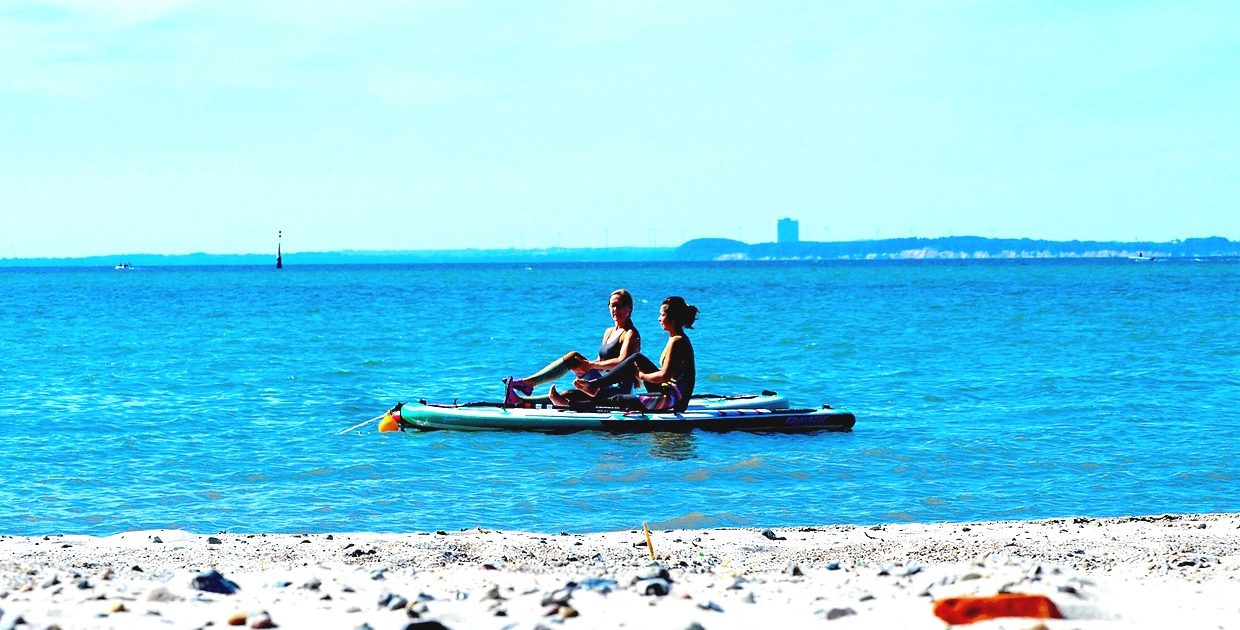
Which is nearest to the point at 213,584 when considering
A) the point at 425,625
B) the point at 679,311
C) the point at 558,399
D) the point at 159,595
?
the point at 159,595

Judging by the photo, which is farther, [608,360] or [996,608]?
[608,360]

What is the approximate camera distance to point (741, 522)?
11.5m

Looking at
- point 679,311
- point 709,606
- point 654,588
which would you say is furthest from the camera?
point 679,311

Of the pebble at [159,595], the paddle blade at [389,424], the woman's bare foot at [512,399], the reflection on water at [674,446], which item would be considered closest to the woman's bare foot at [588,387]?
the woman's bare foot at [512,399]

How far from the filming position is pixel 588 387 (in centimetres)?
1717

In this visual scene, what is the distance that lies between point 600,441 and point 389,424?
2841 millimetres

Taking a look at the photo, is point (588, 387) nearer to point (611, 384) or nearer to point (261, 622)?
point (611, 384)

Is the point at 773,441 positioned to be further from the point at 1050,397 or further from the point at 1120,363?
the point at 1120,363

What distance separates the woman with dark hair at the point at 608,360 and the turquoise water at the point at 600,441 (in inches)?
41.8

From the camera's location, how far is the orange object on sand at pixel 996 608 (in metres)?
6.32

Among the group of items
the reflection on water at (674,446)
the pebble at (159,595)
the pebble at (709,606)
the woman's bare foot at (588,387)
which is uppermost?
the pebble at (159,595)

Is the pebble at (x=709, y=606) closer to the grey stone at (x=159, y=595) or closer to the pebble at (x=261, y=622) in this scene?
the pebble at (x=261, y=622)

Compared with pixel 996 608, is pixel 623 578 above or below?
below

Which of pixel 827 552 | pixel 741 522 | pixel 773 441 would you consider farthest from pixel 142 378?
pixel 827 552
